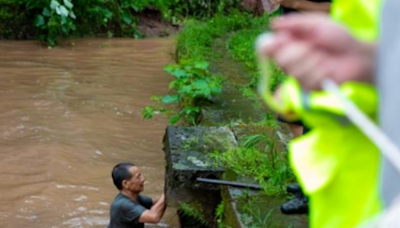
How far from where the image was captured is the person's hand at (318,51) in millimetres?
966

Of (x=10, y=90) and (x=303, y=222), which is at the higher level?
(x=303, y=222)

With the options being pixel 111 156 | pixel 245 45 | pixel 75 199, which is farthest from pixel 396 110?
pixel 245 45

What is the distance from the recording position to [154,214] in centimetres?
435

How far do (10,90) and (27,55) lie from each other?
114 inches

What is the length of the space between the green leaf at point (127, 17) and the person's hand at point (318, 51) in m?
13.4

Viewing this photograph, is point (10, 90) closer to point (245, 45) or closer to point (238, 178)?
point (245, 45)

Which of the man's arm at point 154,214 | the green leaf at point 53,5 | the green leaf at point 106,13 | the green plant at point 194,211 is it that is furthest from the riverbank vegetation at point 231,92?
the green leaf at point 106,13

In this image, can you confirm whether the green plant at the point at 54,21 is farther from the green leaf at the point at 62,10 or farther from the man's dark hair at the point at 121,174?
the man's dark hair at the point at 121,174

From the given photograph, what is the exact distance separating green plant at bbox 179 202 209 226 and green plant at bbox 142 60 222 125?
5.09ft

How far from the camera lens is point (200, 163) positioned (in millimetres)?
4203

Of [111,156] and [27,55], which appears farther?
[27,55]

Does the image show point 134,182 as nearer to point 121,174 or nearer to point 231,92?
point 121,174

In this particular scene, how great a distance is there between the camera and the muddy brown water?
215 inches

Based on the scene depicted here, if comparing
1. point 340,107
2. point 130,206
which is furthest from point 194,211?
point 340,107
